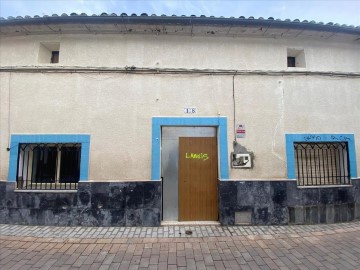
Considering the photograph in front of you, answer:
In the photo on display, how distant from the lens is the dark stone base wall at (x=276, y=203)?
17.8ft

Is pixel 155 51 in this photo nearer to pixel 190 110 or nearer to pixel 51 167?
pixel 190 110

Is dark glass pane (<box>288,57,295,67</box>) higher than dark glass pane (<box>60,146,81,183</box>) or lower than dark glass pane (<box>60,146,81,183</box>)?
higher

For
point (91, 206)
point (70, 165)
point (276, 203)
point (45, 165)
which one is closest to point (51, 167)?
point (45, 165)

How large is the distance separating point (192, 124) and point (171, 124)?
1.84 ft

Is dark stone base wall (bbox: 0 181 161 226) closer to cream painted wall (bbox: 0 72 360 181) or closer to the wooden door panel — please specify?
cream painted wall (bbox: 0 72 360 181)

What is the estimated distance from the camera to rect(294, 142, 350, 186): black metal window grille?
5.84 metres

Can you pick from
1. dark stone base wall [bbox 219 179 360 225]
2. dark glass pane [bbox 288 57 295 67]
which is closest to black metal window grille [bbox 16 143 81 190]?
dark stone base wall [bbox 219 179 360 225]

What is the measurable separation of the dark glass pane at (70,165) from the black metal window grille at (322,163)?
239 inches

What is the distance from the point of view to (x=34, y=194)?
17.6 feet

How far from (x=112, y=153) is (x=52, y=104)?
83.0 inches

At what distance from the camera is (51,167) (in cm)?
569

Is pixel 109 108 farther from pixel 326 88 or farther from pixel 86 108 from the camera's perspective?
pixel 326 88

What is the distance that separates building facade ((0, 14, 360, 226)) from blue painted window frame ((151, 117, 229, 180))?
0.03 metres

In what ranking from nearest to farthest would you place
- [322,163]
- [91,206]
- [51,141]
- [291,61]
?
[91,206], [51,141], [322,163], [291,61]
